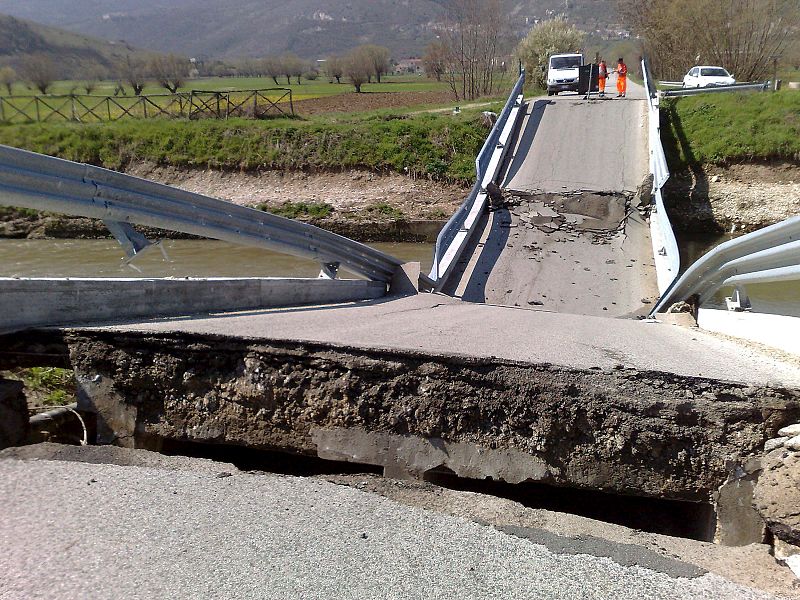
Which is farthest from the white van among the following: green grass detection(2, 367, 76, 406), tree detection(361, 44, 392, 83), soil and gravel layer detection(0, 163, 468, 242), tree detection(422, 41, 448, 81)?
tree detection(361, 44, 392, 83)

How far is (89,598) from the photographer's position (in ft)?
7.48

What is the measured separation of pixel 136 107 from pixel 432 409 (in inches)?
1282

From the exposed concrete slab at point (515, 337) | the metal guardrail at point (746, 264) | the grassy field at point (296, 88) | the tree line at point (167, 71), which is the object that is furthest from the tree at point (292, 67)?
the exposed concrete slab at point (515, 337)

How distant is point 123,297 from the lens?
4.50 m

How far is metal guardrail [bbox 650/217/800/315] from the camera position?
16.5ft

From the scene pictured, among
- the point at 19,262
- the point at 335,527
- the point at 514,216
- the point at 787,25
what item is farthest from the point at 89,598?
the point at 787,25

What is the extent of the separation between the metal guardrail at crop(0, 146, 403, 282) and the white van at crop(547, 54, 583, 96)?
21.1 meters

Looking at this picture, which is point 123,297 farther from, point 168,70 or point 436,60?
point 168,70

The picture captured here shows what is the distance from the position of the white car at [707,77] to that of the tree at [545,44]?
993cm

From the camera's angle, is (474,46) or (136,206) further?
(474,46)

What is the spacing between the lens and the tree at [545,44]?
132ft

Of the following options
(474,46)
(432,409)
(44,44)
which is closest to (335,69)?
(474,46)

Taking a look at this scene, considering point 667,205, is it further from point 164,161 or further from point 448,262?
point 164,161

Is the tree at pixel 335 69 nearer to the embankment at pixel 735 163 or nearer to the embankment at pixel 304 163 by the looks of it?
the embankment at pixel 304 163
